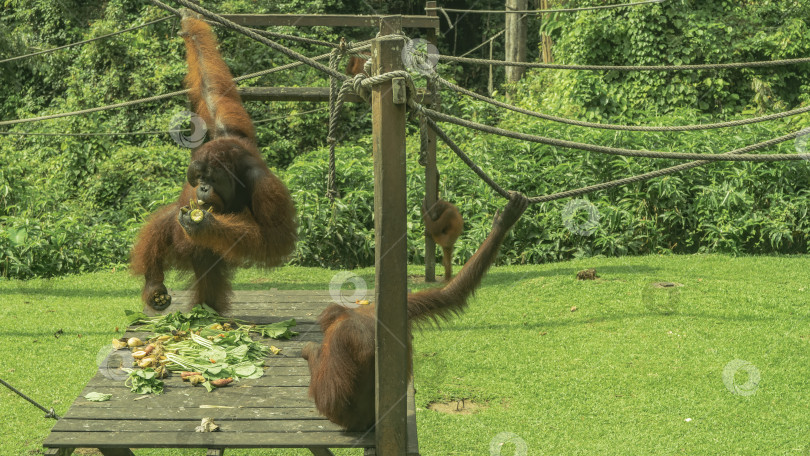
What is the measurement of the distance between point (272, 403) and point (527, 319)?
10.5 ft

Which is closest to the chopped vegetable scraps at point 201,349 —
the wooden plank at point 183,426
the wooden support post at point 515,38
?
the wooden plank at point 183,426

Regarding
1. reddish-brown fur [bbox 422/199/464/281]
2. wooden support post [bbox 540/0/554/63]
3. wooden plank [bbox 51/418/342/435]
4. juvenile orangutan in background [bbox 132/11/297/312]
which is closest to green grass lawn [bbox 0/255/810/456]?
reddish-brown fur [bbox 422/199/464/281]

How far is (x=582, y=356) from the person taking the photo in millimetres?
5492

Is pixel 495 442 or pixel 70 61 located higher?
pixel 70 61

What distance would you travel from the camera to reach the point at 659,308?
6.24 m

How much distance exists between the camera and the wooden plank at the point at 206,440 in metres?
2.98

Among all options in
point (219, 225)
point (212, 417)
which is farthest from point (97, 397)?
point (219, 225)

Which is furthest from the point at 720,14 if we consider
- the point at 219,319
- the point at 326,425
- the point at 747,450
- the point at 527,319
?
the point at 326,425

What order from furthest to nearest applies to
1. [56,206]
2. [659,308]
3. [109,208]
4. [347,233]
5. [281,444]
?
[109,208] → [56,206] → [347,233] → [659,308] → [281,444]

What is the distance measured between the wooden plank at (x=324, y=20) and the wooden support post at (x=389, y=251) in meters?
3.59

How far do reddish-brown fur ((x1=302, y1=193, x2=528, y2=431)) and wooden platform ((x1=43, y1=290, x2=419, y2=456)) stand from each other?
97mm

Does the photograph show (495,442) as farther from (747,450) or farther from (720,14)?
(720,14)

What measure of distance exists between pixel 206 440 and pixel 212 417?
184 millimetres

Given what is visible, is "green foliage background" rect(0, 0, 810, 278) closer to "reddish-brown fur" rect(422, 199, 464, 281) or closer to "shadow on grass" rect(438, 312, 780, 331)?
"shadow on grass" rect(438, 312, 780, 331)
